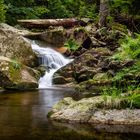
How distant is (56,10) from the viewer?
32469 mm

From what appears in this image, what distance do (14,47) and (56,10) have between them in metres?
14.1

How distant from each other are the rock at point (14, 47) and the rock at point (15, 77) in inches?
73.3

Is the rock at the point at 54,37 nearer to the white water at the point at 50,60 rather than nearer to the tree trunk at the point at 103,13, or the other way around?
the white water at the point at 50,60

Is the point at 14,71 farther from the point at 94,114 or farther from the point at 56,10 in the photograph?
the point at 56,10

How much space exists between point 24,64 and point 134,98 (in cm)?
1049

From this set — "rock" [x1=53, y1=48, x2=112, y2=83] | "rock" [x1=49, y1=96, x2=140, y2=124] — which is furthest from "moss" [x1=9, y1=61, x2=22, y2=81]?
"rock" [x1=49, y1=96, x2=140, y2=124]

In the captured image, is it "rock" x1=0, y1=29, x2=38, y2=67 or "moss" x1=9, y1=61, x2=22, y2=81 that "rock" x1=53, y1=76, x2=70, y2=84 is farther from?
"rock" x1=0, y1=29, x2=38, y2=67

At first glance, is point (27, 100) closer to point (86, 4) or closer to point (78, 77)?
point (78, 77)

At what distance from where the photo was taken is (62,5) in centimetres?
3288

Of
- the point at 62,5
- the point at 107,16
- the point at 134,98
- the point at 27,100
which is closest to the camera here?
the point at 134,98

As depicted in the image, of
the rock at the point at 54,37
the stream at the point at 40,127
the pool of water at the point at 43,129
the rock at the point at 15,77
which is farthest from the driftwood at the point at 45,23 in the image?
the pool of water at the point at 43,129

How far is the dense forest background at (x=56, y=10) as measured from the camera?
80.4 ft

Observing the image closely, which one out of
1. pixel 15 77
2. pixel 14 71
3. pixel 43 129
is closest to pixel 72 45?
pixel 14 71

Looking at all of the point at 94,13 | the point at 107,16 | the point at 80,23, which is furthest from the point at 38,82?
the point at 94,13
